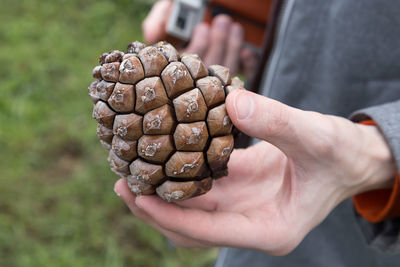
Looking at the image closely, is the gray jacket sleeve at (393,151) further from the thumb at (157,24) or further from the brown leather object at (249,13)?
the thumb at (157,24)

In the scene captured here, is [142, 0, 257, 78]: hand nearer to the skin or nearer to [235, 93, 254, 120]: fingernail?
the skin

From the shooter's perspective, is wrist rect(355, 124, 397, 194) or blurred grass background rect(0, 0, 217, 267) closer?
wrist rect(355, 124, 397, 194)

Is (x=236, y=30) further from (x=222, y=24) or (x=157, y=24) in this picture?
(x=157, y=24)

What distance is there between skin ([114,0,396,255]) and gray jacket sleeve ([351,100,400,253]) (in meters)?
0.05

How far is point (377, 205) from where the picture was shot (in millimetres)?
1382

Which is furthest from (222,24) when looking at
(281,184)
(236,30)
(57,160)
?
(57,160)

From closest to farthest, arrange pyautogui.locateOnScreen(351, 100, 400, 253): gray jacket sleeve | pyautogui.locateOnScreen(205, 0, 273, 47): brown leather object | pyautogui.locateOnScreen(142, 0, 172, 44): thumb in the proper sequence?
pyautogui.locateOnScreen(351, 100, 400, 253): gray jacket sleeve, pyautogui.locateOnScreen(205, 0, 273, 47): brown leather object, pyautogui.locateOnScreen(142, 0, 172, 44): thumb

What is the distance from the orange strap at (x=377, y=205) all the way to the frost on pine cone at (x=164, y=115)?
2.00ft

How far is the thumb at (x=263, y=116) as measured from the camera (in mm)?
1015

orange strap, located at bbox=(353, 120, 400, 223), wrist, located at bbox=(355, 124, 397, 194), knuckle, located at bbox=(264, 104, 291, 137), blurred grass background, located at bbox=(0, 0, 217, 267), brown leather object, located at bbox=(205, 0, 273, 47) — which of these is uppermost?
brown leather object, located at bbox=(205, 0, 273, 47)

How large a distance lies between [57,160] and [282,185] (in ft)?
6.26

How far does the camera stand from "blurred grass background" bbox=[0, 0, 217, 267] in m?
2.33

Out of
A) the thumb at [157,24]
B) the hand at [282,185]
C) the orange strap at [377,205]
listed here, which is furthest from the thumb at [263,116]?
the thumb at [157,24]

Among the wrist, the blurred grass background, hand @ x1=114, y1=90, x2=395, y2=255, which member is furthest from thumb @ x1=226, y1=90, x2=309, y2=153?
the blurred grass background
